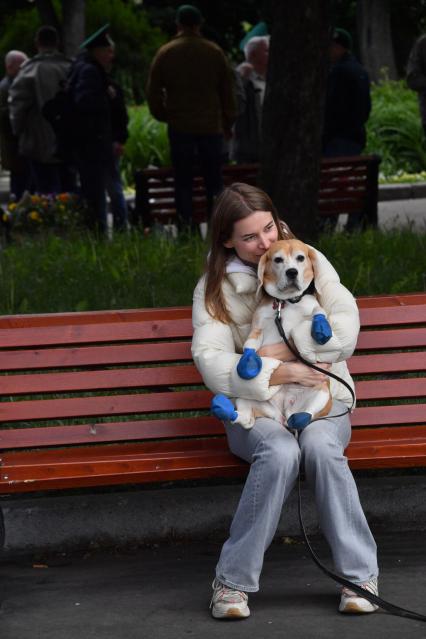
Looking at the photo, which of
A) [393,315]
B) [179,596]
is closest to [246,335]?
[393,315]

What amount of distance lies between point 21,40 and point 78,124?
1931cm

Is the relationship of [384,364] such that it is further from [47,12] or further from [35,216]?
[47,12]

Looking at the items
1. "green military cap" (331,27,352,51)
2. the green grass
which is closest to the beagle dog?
the green grass

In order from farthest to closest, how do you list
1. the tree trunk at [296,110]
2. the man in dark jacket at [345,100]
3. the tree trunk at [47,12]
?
the tree trunk at [47,12] < the man in dark jacket at [345,100] < the tree trunk at [296,110]

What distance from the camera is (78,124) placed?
10656 millimetres

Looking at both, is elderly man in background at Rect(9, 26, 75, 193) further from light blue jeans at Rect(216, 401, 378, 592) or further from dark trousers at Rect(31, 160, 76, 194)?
light blue jeans at Rect(216, 401, 378, 592)

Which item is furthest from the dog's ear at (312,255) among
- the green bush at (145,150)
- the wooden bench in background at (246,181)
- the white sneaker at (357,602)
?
the green bush at (145,150)

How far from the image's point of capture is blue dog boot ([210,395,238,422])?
4297 mm

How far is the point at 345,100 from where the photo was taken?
11.2 m

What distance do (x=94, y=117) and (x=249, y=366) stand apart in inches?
263

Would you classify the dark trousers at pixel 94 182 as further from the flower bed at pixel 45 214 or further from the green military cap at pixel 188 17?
the green military cap at pixel 188 17

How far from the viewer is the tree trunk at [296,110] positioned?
809 cm

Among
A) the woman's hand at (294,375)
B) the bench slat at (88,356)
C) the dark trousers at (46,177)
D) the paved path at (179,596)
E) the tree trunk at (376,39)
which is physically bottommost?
the tree trunk at (376,39)

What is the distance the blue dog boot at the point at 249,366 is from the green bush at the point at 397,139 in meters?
13.4
